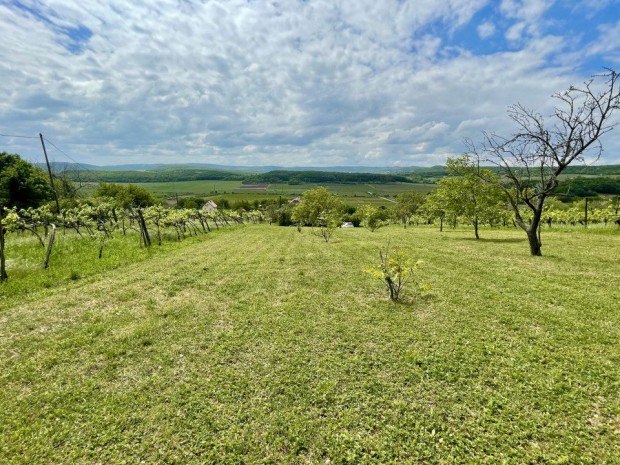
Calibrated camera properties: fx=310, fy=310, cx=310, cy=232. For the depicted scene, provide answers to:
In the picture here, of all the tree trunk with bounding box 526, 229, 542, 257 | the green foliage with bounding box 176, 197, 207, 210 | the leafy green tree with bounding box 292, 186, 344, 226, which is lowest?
the green foliage with bounding box 176, 197, 207, 210

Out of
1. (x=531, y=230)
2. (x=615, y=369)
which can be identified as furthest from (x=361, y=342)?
(x=531, y=230)

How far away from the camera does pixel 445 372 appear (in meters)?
6.09

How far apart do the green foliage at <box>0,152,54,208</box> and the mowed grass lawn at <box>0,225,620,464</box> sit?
1717 inches

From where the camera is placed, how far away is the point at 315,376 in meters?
6.12

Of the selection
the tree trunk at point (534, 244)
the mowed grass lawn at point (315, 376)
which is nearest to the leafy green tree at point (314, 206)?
the tree trunk at point (534, 244)

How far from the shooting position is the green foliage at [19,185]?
41375mm

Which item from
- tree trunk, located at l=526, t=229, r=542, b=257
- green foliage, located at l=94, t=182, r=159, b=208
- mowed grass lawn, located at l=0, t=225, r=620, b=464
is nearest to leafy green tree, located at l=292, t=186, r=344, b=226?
tree trunk, located at l=526, t=229, r=542, b=257

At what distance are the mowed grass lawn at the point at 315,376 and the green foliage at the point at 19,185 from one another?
43617 mm

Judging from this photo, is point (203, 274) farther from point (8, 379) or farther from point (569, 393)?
point (569, 393)

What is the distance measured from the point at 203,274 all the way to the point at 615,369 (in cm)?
1363

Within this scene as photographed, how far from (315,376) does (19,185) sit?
54754 millimetres

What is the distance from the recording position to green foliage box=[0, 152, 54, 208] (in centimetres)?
4138

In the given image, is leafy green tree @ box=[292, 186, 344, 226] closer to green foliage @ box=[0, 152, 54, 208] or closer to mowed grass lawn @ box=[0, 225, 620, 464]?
green foliage @ box=[0, 152, 54, 208]

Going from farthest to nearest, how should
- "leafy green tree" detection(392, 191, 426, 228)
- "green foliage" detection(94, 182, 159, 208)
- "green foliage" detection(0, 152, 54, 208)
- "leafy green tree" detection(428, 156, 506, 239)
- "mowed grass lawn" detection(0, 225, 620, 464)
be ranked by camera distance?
"green foliage" detection(94, 182, 159, 208), "leafy green tree" detection(392, 191, 426, 228), "green foliage" detection(0, 152, 54, 208), "leafy green tree" detection(428, 156, 506, 239), "mowed grass lawn" detection(0, 225, 620, 464)
